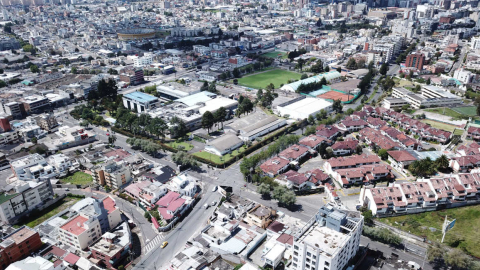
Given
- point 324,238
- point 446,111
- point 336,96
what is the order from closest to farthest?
point 324,238, point 446,111, point 336,96

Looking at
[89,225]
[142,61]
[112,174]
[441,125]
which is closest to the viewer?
[89,225]

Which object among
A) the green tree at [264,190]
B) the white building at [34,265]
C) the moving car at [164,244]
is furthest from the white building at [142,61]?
the white building at [34,265]

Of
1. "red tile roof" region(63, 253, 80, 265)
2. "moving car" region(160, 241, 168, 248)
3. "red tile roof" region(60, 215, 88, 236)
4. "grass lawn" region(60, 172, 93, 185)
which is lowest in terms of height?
"moving car" region(160, 241, 168, 248)

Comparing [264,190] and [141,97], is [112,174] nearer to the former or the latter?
[264,190]

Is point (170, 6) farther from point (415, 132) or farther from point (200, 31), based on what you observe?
point (415, 132)

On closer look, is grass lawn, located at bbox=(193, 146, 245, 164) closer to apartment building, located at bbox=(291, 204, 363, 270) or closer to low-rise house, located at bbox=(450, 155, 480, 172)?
apartment building, located at bbox=(291, 204, 363, 270)

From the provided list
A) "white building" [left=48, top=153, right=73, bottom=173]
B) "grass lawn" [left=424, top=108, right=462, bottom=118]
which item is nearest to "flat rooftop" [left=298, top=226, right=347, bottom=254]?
"white building" [left=48, top=153, right=73, bottom=173]

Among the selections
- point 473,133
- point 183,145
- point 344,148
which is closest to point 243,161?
point 183,145
